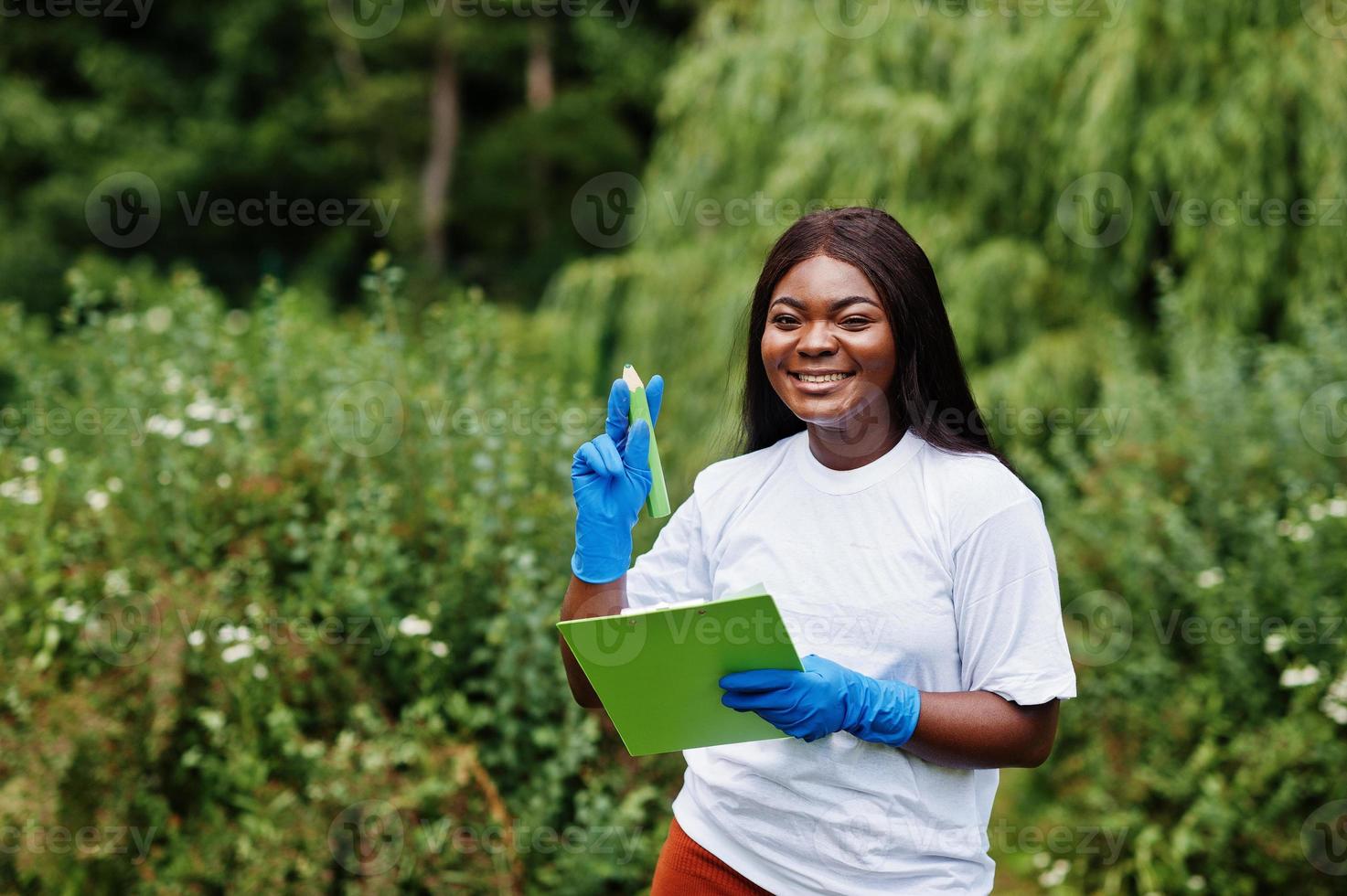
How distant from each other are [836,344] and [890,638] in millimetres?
359

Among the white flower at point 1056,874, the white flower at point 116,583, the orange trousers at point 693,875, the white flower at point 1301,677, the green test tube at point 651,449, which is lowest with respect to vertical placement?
the white flower at point 1056,874

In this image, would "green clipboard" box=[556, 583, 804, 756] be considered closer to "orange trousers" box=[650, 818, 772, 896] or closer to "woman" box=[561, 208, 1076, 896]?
"woman" box=[561, 208, 1076, 896]

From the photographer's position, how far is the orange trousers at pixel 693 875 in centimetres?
154

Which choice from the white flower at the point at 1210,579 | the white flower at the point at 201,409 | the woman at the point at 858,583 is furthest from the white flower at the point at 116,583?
the white flower at the point at 1210,579

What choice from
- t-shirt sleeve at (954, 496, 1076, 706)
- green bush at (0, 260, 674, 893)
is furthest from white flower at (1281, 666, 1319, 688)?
t-shirt sleeve at (954, 496, 1076, 706)

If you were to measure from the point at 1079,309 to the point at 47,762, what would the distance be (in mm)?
4685

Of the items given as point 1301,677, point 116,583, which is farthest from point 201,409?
point 1301,677

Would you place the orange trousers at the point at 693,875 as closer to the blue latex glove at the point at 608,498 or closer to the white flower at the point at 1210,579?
the blue latex glove at the point at 608,498

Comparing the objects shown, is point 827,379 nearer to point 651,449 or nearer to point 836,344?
point 836,344

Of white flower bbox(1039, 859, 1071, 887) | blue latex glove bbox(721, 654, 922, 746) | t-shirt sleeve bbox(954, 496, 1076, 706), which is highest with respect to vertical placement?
t-shirt sleeve bbox(954, 496, 1076, 706)

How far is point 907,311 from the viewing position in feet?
5.04

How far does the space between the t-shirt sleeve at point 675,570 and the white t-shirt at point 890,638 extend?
0.07 m

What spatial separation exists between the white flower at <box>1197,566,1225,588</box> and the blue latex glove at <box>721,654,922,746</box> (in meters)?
2.20

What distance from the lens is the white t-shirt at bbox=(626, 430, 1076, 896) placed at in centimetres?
141
